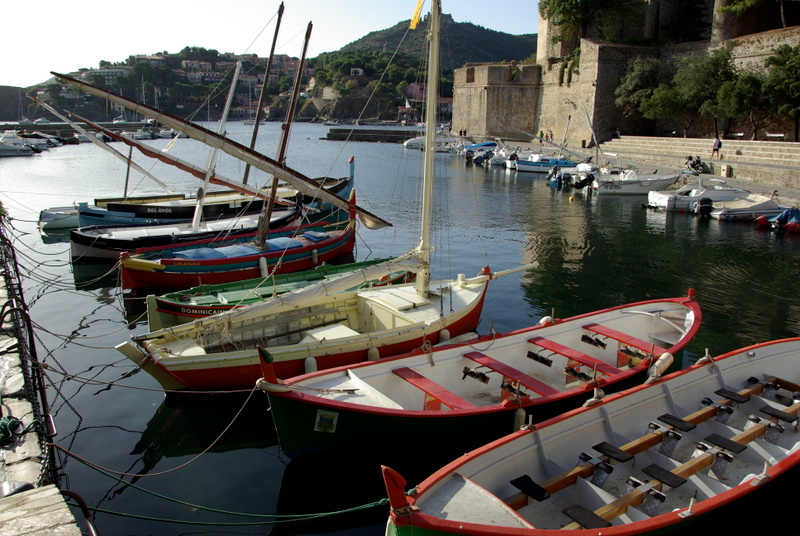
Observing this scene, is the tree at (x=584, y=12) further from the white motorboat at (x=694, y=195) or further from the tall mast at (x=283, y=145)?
the tall mast at (x=283, y=145)

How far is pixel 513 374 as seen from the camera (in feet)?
26.9

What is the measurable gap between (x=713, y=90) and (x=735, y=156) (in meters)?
7.61

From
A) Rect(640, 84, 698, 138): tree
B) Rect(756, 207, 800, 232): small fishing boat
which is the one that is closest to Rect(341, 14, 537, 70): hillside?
Rect(640, 84, 698, 138): tree

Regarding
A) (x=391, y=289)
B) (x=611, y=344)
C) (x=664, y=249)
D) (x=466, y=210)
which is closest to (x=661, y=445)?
(x=611, y=344)

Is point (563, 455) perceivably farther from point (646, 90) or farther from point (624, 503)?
point (646, 90)

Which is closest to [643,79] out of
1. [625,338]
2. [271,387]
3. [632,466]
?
[625,338]

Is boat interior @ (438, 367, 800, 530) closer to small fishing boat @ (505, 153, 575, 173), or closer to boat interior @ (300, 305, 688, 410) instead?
boat interior @ (300, 305, 688, 410)

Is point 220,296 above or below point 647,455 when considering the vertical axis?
above

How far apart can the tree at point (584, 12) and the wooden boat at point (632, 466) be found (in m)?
47.6

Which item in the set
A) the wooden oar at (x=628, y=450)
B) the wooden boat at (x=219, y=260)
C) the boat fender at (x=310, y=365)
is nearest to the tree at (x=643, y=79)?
the wooden boat at (x=219, y=260)

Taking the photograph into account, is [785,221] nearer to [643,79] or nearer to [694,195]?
[694,195]

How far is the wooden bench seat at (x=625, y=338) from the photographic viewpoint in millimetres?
9108

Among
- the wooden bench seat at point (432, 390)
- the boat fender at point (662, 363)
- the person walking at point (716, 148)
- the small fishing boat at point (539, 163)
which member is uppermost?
the person walking at point (716, 148)

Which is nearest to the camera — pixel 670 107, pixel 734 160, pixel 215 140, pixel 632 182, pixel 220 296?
pixel 220 296
